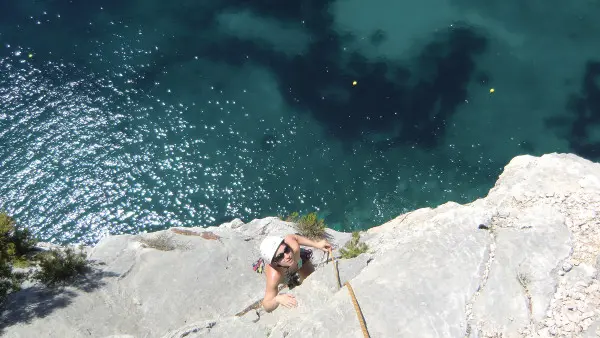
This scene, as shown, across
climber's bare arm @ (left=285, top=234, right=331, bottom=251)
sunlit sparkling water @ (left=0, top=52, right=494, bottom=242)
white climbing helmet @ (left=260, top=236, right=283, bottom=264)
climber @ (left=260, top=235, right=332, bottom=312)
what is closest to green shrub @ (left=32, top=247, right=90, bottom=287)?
climber @ (left=260, top=235, right=332, bottom=312)

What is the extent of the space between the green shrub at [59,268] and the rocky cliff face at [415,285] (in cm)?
35

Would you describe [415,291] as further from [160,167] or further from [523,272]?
[160,167]

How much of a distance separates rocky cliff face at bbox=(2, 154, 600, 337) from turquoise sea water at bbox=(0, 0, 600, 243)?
706 cm

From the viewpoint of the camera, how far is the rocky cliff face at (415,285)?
28.4 ft

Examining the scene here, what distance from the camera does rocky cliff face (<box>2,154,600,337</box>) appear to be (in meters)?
8.65

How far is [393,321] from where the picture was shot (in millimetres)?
8508

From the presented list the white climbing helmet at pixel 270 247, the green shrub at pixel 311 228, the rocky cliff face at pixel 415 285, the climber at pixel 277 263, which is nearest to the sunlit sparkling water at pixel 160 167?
the green shrub at pixel 311 228

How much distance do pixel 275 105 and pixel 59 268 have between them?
12915 mm

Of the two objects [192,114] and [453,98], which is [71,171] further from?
[453,98]

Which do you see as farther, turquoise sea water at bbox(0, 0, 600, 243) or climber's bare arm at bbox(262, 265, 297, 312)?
turquoise sea water at bbox(0, 0, 600, 243)

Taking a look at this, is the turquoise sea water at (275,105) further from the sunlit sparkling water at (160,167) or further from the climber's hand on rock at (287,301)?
the climber's hand on rock at (287,301)

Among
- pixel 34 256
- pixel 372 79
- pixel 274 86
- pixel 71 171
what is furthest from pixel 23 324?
pixel 372 79

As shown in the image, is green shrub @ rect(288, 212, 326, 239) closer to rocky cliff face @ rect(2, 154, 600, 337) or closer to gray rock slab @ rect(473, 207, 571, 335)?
rocky cliff face @ rect(2, 154, 600, 337)

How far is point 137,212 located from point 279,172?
242 inches
